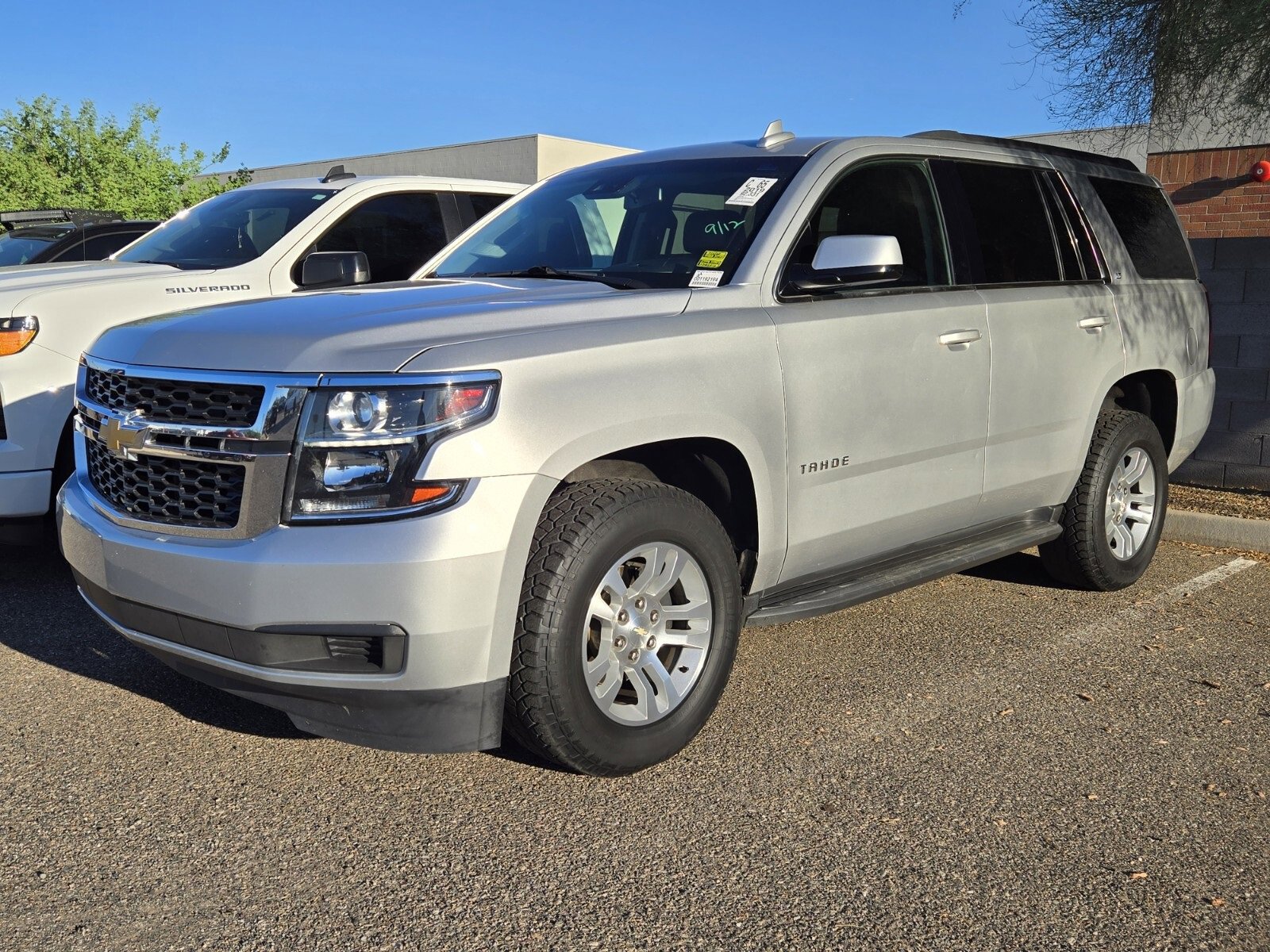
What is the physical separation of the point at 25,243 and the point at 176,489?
28.4 ft

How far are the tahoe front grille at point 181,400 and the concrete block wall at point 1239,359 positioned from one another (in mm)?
6533

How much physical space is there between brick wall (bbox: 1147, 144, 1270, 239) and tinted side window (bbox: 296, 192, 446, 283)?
10.8m

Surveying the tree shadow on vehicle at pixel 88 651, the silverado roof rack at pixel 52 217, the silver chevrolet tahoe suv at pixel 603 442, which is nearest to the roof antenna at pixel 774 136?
the silver chevrolet tahoe suv at pixel 603 442

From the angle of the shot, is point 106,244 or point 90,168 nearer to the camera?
point 106,244

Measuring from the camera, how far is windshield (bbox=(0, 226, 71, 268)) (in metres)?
10.4

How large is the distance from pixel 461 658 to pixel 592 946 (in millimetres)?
787

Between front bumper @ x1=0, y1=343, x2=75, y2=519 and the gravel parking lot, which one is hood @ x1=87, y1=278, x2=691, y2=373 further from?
front bumper @ x1=0, y1=343, x2=75, y2=519

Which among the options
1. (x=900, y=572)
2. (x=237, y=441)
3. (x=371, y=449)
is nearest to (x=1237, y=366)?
(x=900, y=572)

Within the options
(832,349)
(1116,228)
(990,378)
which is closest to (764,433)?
(832,349)

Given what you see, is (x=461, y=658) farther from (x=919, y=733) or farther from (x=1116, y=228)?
(x=1116, y=228)

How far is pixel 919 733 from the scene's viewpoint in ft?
13.1

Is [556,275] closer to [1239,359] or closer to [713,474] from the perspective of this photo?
[713,474]

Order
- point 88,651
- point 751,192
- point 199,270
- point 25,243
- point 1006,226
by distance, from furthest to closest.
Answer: point 25,243 → point 199,270 → point 1006,226 → point 88,651 → point 751,192

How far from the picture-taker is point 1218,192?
15.2 m
